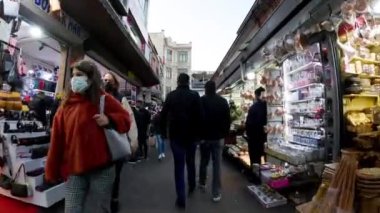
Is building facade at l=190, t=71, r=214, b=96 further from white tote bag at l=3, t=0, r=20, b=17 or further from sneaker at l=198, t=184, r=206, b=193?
white tote bag at l=3, t=0, r=20, b=17

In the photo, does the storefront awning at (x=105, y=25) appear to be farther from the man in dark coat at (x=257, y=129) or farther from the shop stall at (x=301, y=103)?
the man in dark coat at (x=257, y=129)

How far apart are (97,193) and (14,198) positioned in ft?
8.30

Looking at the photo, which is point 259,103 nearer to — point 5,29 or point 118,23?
point 118,23

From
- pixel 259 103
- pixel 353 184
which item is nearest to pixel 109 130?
pixel 353 184

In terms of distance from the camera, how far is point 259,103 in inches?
254

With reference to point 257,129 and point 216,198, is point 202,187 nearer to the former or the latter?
point 216,198

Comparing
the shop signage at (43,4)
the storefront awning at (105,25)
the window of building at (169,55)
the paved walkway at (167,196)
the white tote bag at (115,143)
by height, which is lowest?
the paved walkway at (167,196)

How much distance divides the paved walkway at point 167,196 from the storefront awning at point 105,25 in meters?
3.14

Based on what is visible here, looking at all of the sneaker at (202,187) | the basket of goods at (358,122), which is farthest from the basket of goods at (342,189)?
the sneaker at (202,187)

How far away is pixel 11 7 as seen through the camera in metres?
4.04

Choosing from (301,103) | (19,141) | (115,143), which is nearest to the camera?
(115,143)

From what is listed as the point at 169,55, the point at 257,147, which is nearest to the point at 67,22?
the point at 257,147

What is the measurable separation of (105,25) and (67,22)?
868 mm

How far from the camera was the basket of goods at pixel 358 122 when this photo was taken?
4.39m
